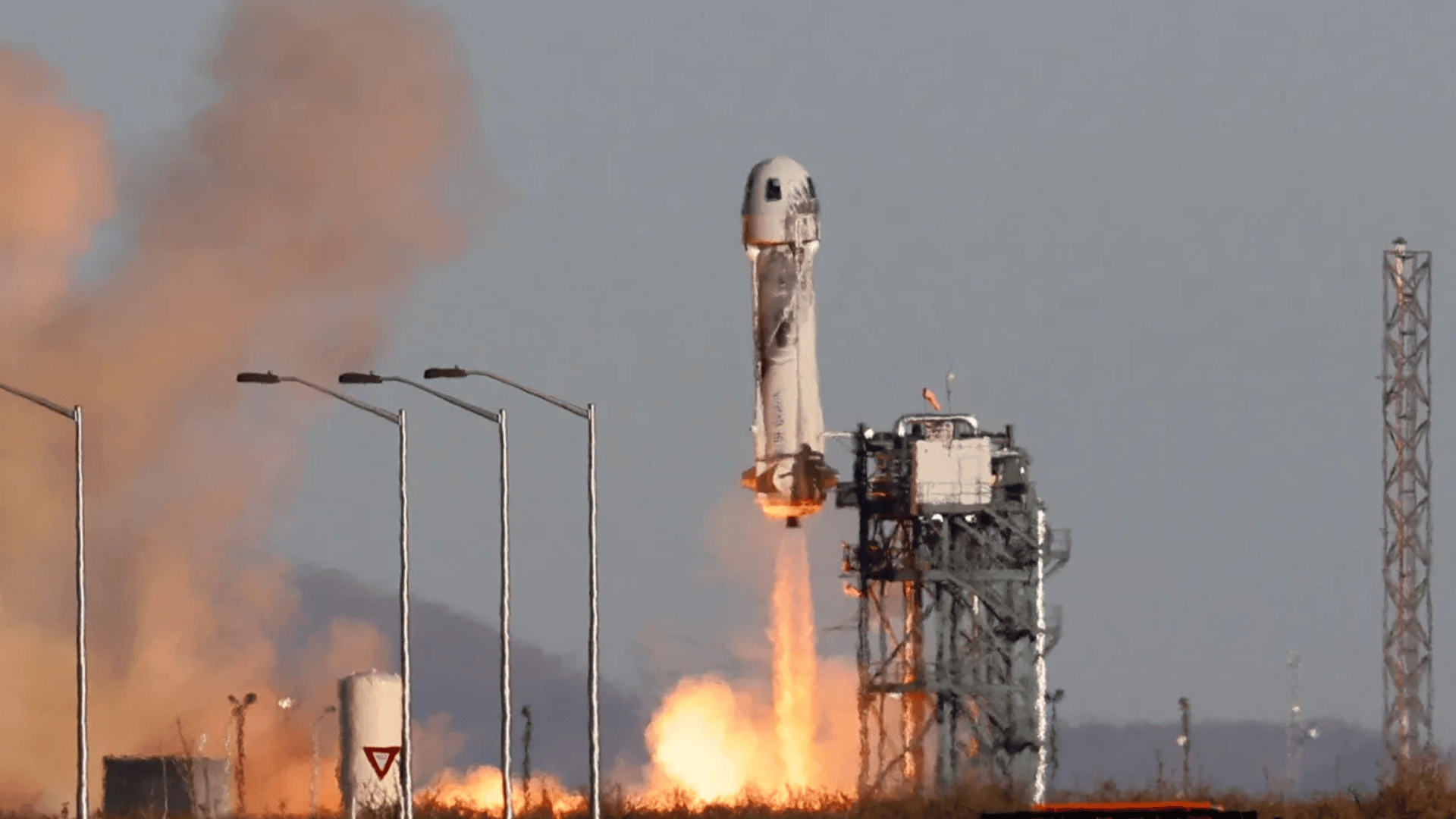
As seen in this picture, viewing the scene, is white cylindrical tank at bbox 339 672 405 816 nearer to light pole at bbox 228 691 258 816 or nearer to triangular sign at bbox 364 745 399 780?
triangular sign at bbox 364 745 399 780

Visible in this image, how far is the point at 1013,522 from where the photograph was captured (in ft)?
477

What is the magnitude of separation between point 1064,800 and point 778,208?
45779 millimetres

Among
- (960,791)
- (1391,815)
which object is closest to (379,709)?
(960,791)

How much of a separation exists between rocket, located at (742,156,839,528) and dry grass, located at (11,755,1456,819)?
93.2ft

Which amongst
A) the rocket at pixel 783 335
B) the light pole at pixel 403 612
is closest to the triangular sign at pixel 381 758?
the light pole at pixel 403 612

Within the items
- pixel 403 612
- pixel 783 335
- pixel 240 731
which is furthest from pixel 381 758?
pixel 240 731

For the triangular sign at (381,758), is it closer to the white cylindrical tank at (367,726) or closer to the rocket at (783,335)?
the white cylindrical tank at (367,726)

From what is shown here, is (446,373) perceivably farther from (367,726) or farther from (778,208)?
(778,208)

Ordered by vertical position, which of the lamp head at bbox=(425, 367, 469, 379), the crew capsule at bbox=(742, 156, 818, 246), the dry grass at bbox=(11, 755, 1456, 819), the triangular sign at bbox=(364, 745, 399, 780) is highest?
the crew capsule at bbox=(742, 156, 818, 246)

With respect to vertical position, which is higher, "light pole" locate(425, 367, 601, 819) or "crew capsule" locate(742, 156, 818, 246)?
"crew capsule" locate(742, 156, 818, 246)

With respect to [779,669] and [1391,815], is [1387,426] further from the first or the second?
[1391,815]

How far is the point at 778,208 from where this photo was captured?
140 meters

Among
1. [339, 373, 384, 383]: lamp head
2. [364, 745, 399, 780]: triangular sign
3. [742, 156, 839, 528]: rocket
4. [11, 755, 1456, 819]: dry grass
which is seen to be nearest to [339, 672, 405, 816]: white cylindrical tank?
[11, 755, 1456, 819]: dry grass

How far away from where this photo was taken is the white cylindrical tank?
104500 millimetres
